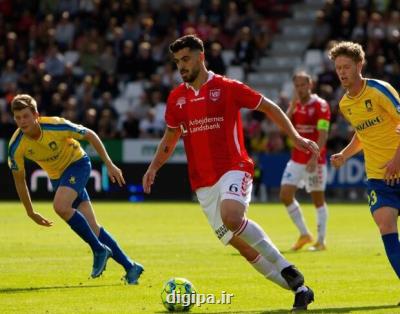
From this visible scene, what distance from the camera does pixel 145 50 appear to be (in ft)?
107

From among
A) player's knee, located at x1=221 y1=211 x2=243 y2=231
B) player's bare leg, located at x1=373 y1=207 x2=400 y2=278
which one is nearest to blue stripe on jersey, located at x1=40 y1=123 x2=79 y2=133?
player's knee, located at x1=221 y1=211 x2=243 y2=231

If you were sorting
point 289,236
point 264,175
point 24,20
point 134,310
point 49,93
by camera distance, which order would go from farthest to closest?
1. point 24,20
2. point 49,93
3. point 264,175
4. point 289,236
5. point 134,310

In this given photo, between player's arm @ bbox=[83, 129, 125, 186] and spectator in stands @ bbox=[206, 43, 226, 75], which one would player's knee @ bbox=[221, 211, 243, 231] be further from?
spectator in stands @ bbox=[206, 43, 226, 75]

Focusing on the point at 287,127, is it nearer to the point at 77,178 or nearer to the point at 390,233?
the point at 390,233

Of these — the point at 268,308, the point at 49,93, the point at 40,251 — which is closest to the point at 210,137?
the point at 268,308

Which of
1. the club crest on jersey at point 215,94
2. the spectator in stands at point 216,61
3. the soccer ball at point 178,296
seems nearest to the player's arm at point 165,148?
the club crest on jersey at point 215,94

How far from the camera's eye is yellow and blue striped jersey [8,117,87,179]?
12.4 meters

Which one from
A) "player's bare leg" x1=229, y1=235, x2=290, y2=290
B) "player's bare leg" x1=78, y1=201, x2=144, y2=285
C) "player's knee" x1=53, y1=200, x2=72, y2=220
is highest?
"player's bare leg" x1=229, y1=235, x2=290, y2=290

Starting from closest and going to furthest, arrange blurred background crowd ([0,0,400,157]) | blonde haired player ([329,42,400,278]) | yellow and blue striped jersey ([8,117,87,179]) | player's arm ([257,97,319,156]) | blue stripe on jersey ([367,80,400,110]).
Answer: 1. player's arm ([257,97,319,156])
2. blonde haired player ([329,42,400,278])
3. blue stripe on jersey ([367,80,400,110])
4. yellow and blue striped jersey ([8,117,87,179])
5. blurred background crowd ([0,0,400,157])

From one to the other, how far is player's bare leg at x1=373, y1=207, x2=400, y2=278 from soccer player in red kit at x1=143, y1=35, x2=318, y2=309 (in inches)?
35.5

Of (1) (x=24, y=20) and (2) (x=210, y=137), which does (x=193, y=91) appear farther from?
(1) (x=24, y=20)

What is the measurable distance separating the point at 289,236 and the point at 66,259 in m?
5.12

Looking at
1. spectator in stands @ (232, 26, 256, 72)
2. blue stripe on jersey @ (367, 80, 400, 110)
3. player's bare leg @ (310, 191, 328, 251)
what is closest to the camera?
blue stripe on jersey @ (367, 80, 400, 110)

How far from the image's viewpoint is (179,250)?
15.9 meters
